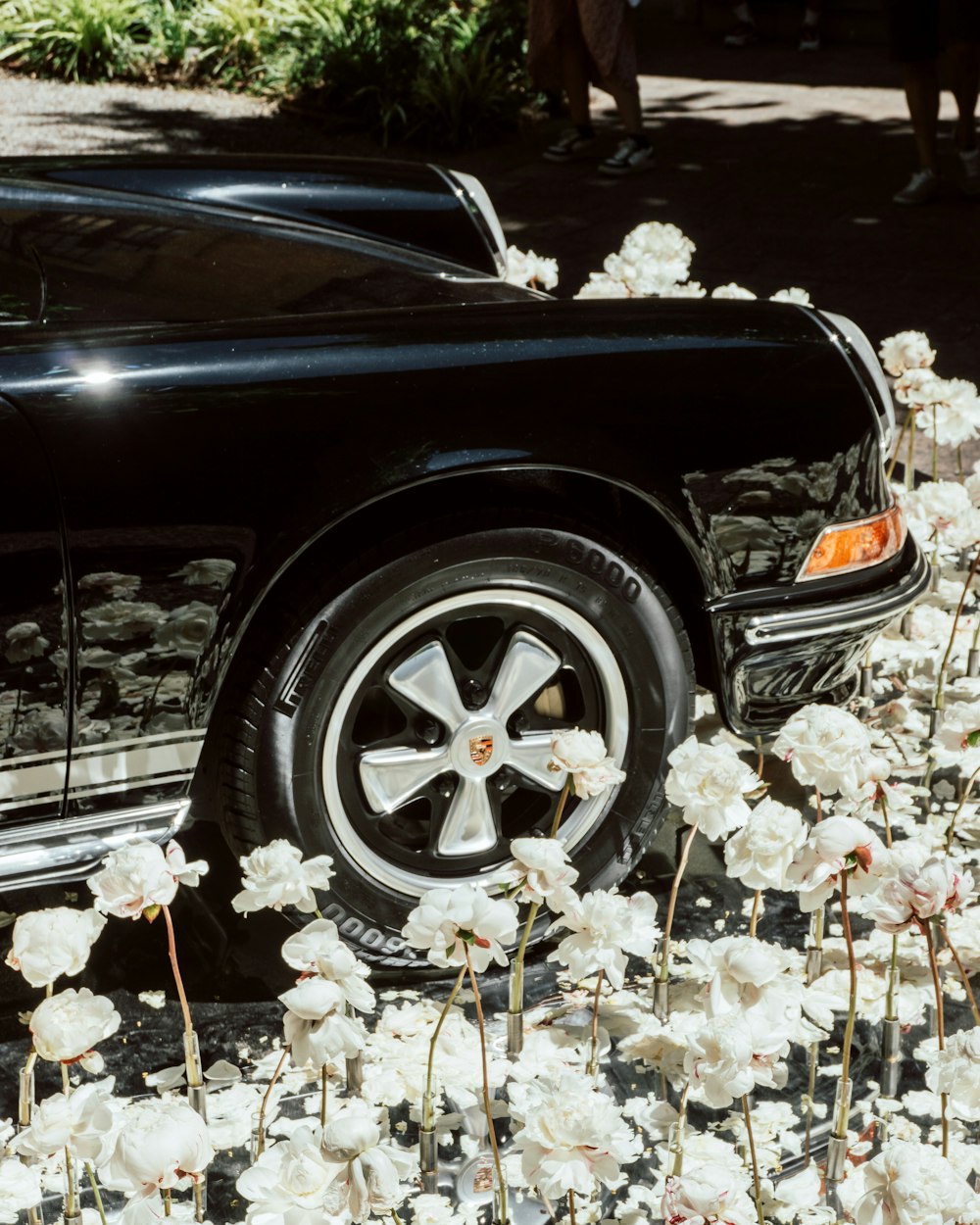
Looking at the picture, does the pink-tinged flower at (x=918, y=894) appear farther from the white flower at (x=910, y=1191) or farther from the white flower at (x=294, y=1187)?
the white flower at (x=294, y=1187)

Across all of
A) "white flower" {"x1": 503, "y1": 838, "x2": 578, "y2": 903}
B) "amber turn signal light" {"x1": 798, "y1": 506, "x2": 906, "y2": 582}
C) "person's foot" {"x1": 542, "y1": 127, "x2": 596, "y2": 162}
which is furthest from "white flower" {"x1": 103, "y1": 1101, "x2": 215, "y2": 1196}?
"person's foot" {"x1": 542, "y1": 127, "x2": 596, "y2": 162}

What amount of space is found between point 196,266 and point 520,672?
3.24 feet

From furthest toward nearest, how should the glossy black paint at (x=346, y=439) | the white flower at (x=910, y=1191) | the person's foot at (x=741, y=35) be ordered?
the person's foot at (x=741, y=35)
the glossy black paint at (x=346, y=439)
the white flower at (x=910, y=1191)

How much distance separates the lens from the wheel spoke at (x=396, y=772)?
2.64m

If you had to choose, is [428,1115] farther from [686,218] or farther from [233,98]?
[233,98]

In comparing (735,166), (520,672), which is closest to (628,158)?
(735,166)

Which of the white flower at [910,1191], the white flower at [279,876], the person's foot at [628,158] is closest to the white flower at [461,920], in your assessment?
the white flower at [279,876]

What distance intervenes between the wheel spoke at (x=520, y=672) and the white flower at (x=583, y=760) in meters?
0.43

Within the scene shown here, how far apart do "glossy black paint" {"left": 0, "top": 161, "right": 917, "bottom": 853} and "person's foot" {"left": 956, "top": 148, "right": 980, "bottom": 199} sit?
604 cm

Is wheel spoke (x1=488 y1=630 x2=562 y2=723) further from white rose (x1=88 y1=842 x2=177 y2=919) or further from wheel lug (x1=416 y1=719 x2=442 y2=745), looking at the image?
white rose (x1=88 y1=842 x2=177 y2=919)

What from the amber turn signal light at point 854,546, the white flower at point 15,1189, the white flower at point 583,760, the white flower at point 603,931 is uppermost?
the amber turn signal light at point 854,546

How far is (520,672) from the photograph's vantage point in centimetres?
271

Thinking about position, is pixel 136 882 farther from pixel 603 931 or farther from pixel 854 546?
pixel 854 546

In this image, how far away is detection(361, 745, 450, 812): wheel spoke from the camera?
2.64 meters
